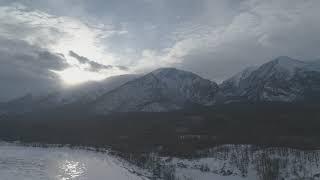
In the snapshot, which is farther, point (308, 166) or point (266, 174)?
point (308, 166)

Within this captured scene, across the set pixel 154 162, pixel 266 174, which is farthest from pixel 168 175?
pixel 266 174

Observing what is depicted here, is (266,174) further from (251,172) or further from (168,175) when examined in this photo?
(168,175)

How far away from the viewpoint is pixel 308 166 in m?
185

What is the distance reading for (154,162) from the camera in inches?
7520

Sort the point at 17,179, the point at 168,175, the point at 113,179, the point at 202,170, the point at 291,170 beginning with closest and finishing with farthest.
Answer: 1. the point at 17,179
2. the point at 113,179
3. the point at 168,175
4. the point at 291,170
5. the point at 202,170

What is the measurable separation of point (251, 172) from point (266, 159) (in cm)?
1058

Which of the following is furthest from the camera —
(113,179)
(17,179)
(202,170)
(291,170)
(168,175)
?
(202,170)

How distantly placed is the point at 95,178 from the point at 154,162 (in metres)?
85.7

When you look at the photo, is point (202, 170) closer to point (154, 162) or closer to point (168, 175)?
point (154, 162)

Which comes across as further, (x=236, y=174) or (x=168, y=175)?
(x=236, y=174)

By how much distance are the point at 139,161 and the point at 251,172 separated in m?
49.5

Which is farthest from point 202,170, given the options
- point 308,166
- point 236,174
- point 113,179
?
point 113,179

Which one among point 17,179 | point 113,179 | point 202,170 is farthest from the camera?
point 202,170

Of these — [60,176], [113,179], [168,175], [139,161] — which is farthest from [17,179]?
[139,161]
